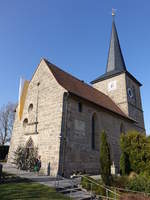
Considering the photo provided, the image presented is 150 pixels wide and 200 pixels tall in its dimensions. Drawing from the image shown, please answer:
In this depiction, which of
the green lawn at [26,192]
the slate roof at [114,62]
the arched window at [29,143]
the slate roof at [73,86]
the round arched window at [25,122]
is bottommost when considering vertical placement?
the green lawn at [26,192]

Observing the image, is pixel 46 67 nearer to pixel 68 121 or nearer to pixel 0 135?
pixel 68 121

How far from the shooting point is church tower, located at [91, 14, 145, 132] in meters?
23.2

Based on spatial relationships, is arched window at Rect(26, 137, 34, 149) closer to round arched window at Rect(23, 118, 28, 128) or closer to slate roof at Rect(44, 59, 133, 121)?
round arched window at Rect(23, 118, 28, 128)

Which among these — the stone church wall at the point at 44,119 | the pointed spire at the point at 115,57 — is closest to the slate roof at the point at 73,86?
the stone church wall at the point at 44,119

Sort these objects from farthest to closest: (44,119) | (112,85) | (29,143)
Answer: (112,85), (29,143), (44,119)

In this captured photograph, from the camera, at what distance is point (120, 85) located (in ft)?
78.0

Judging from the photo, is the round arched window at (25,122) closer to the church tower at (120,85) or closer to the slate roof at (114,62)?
the church tower at (120,85)

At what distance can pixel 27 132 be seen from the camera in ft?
49.4

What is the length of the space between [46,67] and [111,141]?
907 centimetres

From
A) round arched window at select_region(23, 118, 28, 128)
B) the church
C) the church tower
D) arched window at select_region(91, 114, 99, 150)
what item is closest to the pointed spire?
the church tower

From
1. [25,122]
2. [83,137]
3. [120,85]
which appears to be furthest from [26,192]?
[120,85]

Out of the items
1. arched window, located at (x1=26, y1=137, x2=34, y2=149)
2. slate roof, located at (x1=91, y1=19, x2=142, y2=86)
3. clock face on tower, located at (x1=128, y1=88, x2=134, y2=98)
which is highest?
slate roof, located at (x1=91, y1=19, x2=142, y2=86)

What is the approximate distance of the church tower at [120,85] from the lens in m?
23.2

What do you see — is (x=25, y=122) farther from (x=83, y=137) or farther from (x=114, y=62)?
(x=114, y=62)
